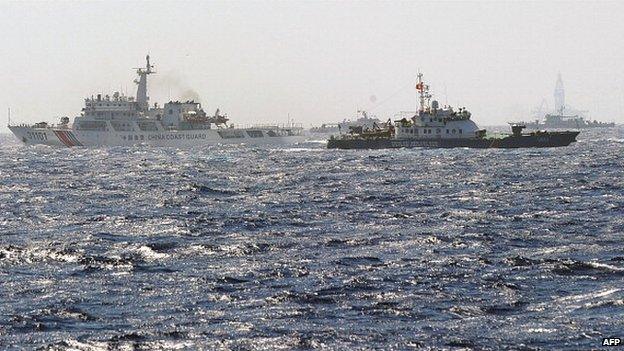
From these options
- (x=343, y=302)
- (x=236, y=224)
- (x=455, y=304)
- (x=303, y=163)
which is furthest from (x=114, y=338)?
(x=303, y=163)

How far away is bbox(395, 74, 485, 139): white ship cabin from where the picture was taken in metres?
132

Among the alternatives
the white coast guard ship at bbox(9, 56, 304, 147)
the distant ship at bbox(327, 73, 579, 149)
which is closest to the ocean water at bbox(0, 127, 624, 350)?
the distant ship at bbox(327, 73, 579, 149)

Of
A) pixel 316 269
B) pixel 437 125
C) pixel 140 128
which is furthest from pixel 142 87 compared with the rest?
pixel 316 269

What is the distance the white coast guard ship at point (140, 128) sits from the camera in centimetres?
18388

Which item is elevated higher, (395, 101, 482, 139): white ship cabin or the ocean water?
(395, 101, 482, 139): white ship cabin

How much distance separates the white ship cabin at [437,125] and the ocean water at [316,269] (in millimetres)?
69259

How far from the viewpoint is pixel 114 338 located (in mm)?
21000

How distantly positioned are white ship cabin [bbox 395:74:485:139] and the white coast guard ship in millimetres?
62131

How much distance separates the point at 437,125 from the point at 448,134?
7.84 ft

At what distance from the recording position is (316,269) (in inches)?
1168

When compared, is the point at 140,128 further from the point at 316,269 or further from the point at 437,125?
the point at 316,269

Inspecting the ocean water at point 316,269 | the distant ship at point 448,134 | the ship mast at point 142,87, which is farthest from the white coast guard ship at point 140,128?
the ocean water at point 316,269

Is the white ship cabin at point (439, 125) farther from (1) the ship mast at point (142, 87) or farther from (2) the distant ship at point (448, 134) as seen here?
(1) the ship mast at point (142, 87)

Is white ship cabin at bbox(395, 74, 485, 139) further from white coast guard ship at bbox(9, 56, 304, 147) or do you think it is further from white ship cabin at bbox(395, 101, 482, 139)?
white coast guard ship at bbox(9, 56, 304, 147)
